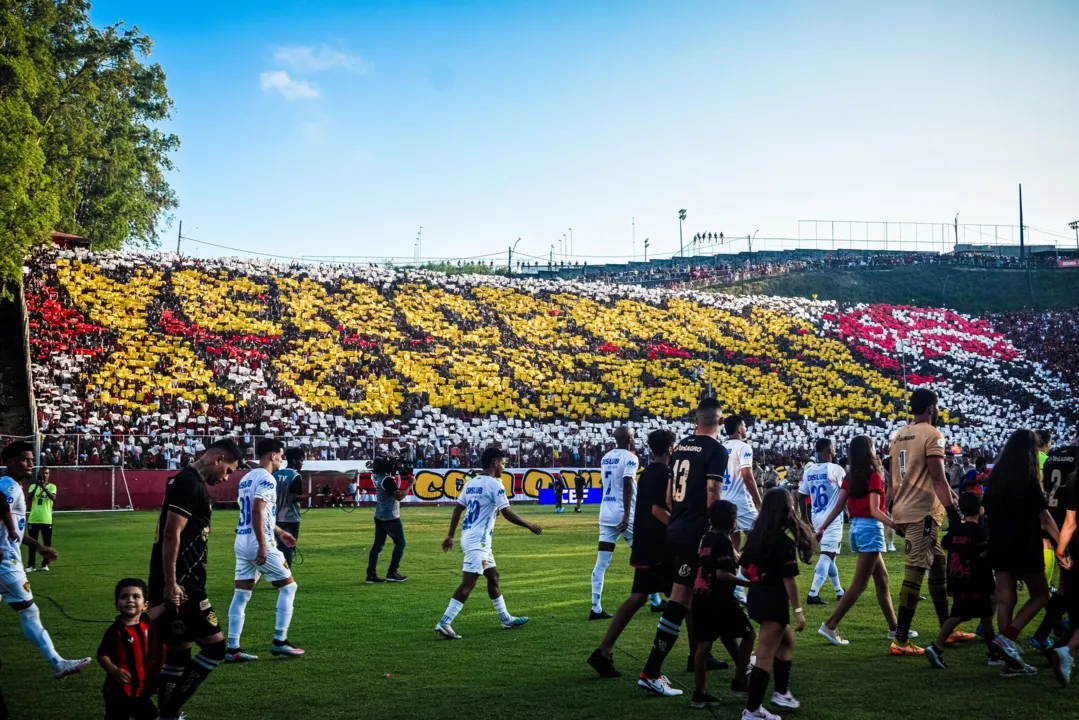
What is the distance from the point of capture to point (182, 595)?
6812 mm

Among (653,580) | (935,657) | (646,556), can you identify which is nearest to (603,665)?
(653,580)

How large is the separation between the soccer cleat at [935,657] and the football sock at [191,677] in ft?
20.2

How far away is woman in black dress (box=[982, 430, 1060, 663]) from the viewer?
326 inches

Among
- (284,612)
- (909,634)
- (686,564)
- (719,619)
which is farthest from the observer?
(909,634)

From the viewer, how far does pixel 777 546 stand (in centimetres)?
700

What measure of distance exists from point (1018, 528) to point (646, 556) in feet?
10.6

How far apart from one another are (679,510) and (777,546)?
4.39 feet

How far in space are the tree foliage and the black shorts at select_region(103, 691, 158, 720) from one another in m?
31.9

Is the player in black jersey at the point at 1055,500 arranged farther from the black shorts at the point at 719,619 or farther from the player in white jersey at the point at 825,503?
the black shorts at the point at 719,619

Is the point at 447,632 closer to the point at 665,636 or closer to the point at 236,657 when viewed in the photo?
the point at 236,657

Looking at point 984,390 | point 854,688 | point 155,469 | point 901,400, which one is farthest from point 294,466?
point 984,390

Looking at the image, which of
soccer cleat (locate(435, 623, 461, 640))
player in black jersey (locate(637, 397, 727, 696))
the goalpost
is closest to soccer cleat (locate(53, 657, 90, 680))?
soccer cleat (locate(435, 623, 461, 640))

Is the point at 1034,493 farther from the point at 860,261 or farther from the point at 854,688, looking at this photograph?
the point at 860,261

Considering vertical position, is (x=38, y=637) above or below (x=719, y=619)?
below
